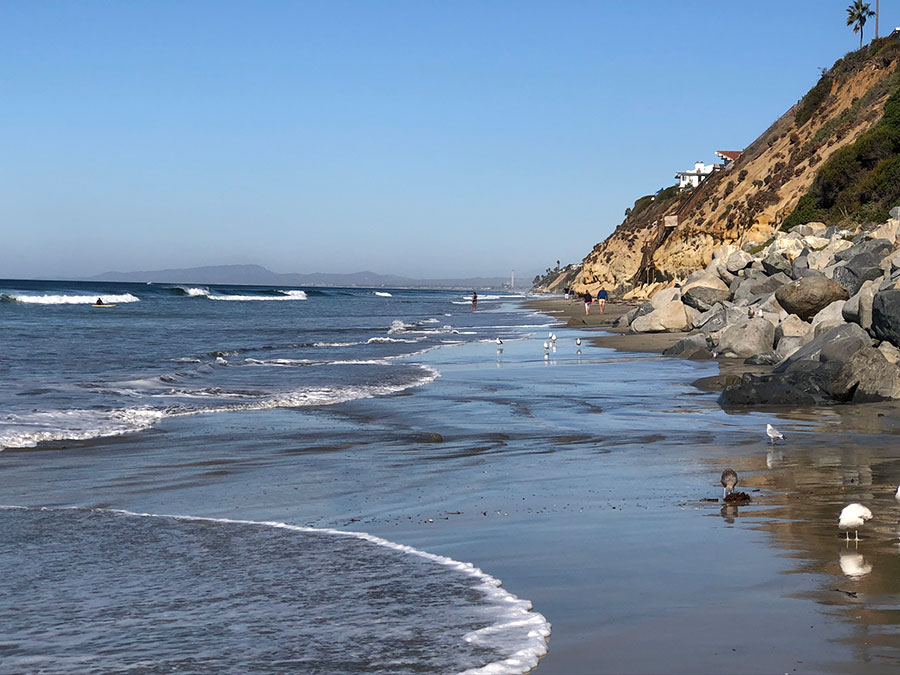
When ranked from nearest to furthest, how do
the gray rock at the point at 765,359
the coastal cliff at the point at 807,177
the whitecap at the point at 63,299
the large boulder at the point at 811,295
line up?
the gray rock at the point at 765,359 < the large boulder at the point at 811,295 < the coastal cliff at the point at 807,177 < the whitecap at the point at 63,299

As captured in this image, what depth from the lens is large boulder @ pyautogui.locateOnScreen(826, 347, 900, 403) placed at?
13109 mm

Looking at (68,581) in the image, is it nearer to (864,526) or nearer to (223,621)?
(223,621)

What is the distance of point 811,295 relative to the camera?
→ 19.2m

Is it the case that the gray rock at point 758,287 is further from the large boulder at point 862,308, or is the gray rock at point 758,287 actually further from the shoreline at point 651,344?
the large boulder at point 862,308

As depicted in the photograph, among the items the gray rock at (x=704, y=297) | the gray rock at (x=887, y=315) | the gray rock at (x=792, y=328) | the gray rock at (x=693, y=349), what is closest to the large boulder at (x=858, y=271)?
the gray rock at (x=792, y=328)

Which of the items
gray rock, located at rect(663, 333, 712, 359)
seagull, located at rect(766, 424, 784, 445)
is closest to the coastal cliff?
gray rock, located at rect(663, 333, 712, 359)

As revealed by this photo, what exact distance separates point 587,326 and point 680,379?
75.0ft

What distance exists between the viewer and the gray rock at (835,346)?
45.6 feet

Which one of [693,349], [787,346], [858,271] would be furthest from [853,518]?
[693,349]

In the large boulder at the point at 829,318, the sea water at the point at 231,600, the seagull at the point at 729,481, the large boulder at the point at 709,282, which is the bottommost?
the sea water at the point at 231,600

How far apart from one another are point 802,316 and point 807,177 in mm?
26930

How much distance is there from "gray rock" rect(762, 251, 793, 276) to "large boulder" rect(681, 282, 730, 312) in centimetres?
220

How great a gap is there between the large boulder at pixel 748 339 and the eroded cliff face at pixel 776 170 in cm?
2098

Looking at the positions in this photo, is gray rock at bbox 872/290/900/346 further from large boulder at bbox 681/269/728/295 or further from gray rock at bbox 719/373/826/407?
large boulder at bbox 681/269/728/295
